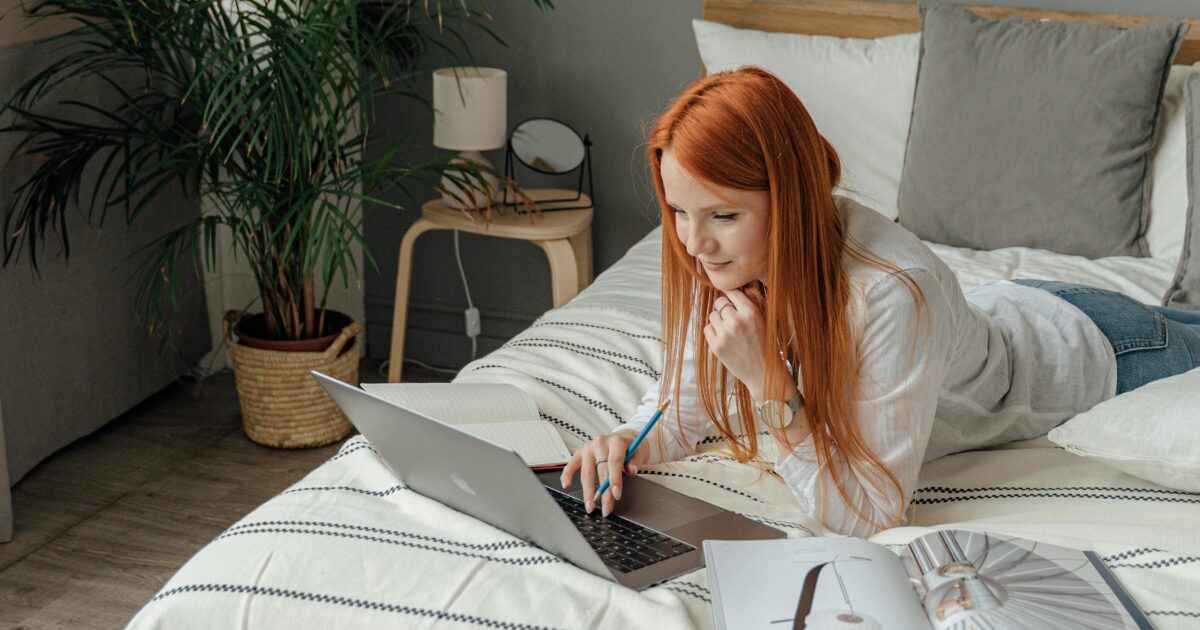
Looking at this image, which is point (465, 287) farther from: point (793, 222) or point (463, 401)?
point (793, 222)

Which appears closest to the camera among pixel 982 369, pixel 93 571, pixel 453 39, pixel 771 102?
pixel 771 102

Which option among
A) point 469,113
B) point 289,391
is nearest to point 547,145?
point 469,113

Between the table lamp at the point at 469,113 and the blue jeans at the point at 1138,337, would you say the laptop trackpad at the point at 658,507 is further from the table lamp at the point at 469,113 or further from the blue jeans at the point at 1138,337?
the table lamp at the point at 469,113

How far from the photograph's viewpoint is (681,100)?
1.16 m

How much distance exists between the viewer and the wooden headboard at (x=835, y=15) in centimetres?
241

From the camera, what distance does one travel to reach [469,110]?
247 centimetres

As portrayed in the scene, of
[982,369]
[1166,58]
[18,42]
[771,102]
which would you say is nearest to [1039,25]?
[1166,58]

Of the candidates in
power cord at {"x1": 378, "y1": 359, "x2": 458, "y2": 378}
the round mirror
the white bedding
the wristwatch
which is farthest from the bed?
power cord at {"x1": 378, "y1": 359, "x2": 458, "y2": 378}

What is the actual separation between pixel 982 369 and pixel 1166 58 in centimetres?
106

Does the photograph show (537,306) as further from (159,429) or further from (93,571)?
(93,571)

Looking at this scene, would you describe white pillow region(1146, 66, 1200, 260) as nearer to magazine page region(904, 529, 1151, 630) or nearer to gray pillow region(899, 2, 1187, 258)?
gray pillow region(899, 2, 1187, 258)

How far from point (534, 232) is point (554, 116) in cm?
47

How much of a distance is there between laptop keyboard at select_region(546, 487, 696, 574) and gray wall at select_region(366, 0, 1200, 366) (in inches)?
61.2

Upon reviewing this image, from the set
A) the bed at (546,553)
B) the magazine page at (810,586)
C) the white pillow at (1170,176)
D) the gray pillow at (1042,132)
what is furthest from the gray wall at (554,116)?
the magazine page at (810,586)
